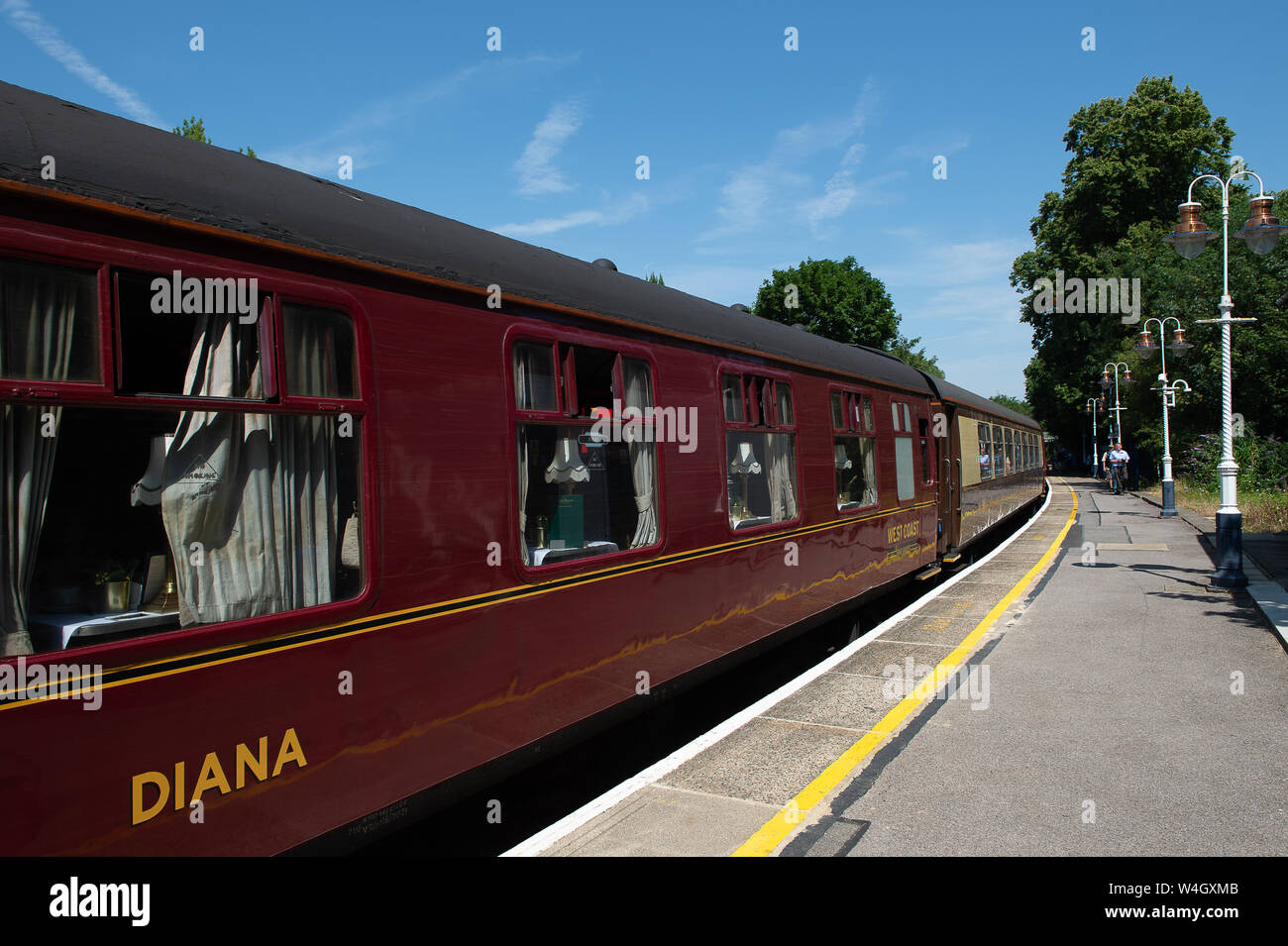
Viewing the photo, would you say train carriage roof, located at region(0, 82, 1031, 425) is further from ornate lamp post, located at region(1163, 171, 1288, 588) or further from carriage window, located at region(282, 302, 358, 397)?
ornate lamp post, located at region(1163, 171, 1288, 588)

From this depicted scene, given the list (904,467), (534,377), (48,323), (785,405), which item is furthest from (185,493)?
(904,467)

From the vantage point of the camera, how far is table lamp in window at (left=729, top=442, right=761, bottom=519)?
6.18m

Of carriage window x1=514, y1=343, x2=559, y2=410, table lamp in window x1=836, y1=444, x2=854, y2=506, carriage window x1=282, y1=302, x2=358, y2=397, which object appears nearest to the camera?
carriage window x1=282, y1=302, x2=358, y2=397

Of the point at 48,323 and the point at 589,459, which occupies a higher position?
the point at 48,323

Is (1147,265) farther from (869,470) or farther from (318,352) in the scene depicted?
(318,352)

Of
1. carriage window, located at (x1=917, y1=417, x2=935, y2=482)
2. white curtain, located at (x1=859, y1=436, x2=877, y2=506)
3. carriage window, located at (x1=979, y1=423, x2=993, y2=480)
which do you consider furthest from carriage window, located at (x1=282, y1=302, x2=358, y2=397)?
carriage window, located at (x1=979, y1=423, x2=993, y2=480)

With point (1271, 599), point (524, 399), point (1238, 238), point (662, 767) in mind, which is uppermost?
point (1238, 238)

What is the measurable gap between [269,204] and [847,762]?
4.18 m

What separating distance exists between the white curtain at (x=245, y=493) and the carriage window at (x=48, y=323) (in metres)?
0.32

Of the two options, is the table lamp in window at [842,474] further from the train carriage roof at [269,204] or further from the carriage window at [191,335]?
the carriage window at [191,335]

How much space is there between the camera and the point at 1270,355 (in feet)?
90.5

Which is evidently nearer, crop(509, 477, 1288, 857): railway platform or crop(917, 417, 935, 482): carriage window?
crop(509, 477, 1288, 857): railway platform

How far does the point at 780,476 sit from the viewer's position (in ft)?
22.6
